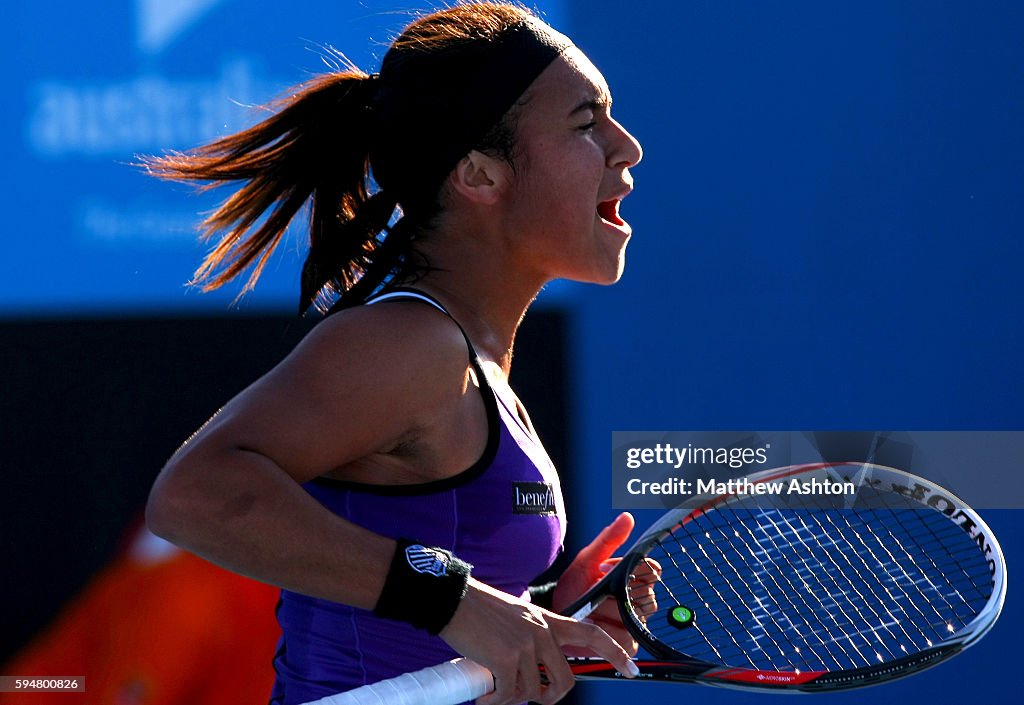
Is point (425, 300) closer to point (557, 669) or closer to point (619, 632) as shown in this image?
point (557, 669)

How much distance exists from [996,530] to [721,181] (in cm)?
95

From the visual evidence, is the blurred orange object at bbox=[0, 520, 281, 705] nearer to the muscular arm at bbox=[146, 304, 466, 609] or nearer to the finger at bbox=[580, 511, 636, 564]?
the finger at bbox=[580, 511, 636, 564]

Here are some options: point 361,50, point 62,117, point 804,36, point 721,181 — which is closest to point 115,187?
point 62,117

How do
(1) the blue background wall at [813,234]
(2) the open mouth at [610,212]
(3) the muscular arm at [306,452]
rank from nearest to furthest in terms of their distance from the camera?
(3) the muscular arm at [306,452] < (2) the open mouth at [610,212] < (1) the blue background wall at [813,234]

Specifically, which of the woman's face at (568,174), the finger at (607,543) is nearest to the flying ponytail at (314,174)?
the woman's face at (568,174)

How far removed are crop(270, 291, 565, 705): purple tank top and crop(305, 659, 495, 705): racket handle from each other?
5cm

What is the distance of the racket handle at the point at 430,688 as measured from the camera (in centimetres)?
126

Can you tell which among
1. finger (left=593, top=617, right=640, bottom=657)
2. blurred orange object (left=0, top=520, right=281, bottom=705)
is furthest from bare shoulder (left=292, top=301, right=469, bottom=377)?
blurred orange object (left=0, top=520, right=281, bottom=705)

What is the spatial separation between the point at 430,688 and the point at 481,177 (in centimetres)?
56

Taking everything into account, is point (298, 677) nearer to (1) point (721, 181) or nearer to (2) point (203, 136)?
(2) point (203, 136)

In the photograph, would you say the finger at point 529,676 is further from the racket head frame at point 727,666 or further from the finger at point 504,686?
the racket head frame at point 727,666

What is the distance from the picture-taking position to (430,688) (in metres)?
1.28

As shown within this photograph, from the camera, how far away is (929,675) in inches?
110

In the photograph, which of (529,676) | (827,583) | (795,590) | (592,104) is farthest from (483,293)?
(827,583)
